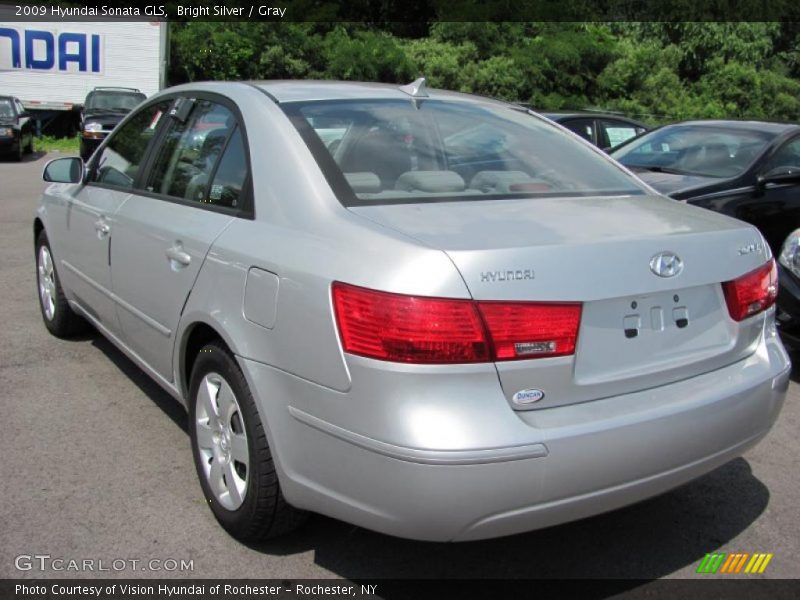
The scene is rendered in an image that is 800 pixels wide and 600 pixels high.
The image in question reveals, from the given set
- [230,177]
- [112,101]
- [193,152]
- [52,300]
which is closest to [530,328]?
[230,177]

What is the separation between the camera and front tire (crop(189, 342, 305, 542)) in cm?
274

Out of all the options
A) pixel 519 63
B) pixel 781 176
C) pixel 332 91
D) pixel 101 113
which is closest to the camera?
pixel 332 91

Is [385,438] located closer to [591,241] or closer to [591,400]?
[591,400]

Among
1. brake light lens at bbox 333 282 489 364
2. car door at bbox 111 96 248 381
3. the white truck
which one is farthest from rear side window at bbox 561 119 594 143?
the white truck

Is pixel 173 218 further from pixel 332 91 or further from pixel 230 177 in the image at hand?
pixel 332 91

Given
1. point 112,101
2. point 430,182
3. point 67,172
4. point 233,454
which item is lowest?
point 112,101

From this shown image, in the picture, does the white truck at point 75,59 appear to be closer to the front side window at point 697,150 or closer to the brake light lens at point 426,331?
the front side window at point 697,150

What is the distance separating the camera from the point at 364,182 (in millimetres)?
2836

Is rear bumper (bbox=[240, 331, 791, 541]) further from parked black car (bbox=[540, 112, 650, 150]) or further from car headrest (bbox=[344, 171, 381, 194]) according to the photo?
parked black car (bbox=[540, 112, 650, 150])

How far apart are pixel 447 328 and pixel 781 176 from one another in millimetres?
4643

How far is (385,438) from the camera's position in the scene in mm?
2256

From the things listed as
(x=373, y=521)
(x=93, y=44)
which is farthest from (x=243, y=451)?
(x=93, y=44)

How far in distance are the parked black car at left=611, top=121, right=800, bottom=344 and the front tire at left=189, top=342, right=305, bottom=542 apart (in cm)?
356

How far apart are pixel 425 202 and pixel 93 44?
78.4 feet
